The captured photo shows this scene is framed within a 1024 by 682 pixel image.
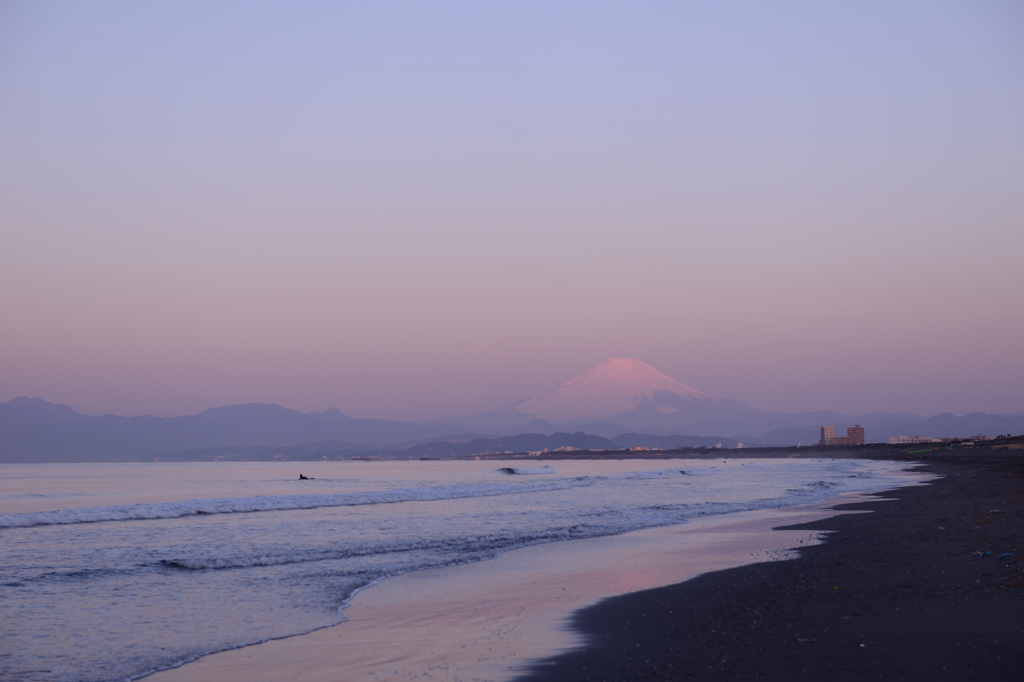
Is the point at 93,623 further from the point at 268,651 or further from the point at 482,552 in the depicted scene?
the point at 482,552

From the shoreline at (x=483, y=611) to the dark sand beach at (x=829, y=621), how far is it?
2.13ft

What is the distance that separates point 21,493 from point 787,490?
43591mm

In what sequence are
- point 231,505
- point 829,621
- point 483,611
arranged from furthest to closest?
point 231,505 → point 483,611 → point 829,621

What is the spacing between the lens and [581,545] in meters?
19.8

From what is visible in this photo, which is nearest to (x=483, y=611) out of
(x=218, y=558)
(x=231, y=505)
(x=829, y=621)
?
(x=829, y=621)

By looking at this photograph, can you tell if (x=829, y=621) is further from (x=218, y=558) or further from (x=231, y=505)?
(x=231, y=505)

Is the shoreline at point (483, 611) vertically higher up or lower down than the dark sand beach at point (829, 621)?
lower down

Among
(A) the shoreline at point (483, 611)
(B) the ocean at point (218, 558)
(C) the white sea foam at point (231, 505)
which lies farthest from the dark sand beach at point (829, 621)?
(C) the white sea foam at point (231, 505)

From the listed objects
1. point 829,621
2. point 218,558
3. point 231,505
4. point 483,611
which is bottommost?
point 231,505

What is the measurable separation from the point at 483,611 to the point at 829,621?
476cm

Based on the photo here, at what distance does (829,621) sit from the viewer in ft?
31.0

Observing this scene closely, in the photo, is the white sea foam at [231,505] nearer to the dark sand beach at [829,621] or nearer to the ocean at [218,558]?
the ocean at [218,558]

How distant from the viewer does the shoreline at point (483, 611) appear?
8242mm

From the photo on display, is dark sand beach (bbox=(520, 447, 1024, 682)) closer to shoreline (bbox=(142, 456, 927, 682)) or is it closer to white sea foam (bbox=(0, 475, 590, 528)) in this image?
shoreline (bbox=(142, 456, 927, 682))
